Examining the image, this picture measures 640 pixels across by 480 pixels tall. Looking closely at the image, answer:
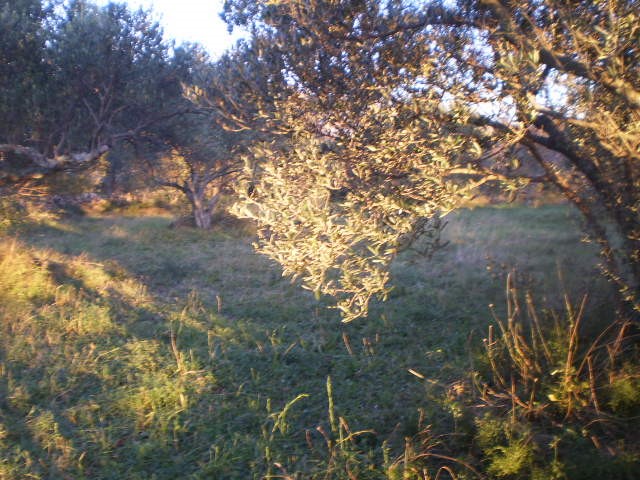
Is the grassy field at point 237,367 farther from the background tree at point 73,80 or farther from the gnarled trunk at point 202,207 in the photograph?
the gnarled trunk at point 202,207

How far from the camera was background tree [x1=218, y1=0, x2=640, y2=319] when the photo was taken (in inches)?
177

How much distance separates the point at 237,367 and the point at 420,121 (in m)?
3.40

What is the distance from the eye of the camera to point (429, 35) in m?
5.86

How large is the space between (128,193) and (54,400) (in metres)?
21.6

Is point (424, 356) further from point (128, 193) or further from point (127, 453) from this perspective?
point (128, 193)

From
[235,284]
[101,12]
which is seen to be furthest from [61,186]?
[235,284]

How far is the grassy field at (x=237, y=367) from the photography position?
4.50 m

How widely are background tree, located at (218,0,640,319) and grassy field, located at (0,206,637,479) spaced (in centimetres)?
119

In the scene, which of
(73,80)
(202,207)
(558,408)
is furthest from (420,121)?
(202,207)

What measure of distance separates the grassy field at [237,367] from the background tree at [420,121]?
46.8 inches

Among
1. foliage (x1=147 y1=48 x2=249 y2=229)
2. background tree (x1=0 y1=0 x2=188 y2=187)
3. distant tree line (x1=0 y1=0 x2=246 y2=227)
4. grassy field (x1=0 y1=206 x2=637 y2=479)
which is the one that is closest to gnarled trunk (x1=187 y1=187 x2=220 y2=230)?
foliage (x1=147 y1=48 x2=249 y2=229)

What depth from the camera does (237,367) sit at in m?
6.38

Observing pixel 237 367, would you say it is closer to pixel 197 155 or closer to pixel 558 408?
pixel 558 408

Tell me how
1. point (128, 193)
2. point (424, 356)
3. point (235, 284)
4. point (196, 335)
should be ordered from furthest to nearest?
point (128, 193)
point (235, 284)
point (196, 335)
point (424, 356)
